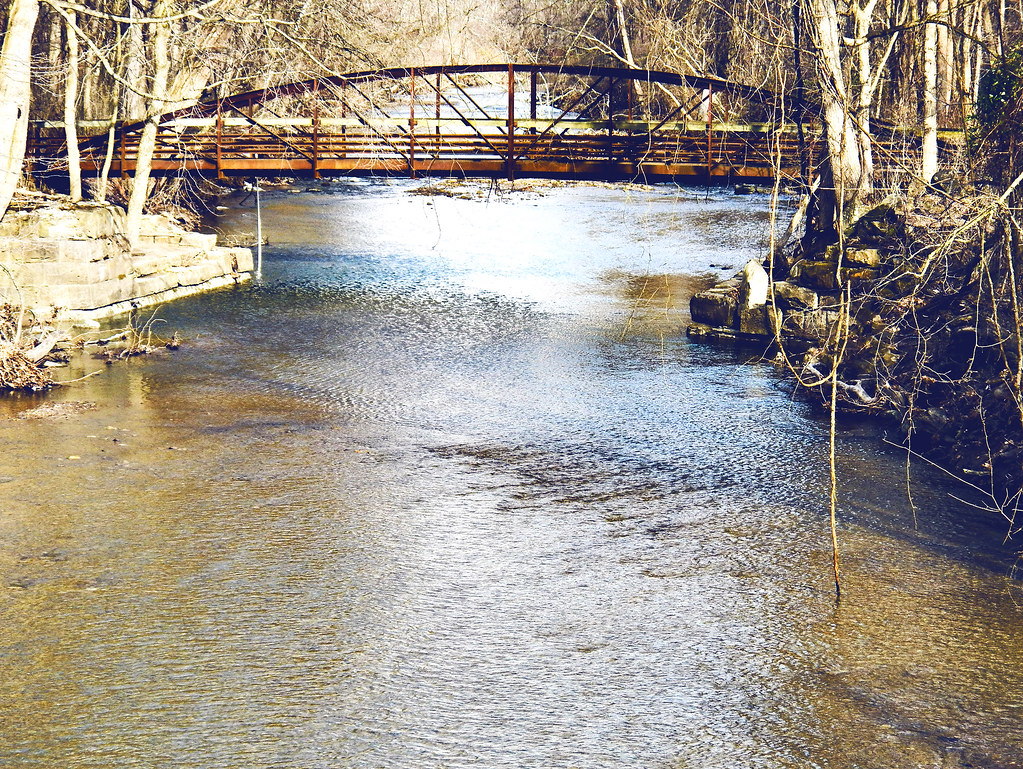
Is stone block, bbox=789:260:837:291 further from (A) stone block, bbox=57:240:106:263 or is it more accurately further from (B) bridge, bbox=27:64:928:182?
(A) stone block, bbox=57:240:106:263

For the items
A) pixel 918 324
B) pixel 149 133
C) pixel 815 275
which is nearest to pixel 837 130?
pixel 815 275

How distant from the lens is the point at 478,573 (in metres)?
8.66

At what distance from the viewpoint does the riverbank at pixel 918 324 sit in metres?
10.5

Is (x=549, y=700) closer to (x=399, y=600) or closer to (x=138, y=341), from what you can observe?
(x=399, y=600)

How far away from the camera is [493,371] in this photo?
49.6ft

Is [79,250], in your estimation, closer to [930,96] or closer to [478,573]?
[478,573]

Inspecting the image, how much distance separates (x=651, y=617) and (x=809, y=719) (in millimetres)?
1569

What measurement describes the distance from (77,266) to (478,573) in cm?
1136

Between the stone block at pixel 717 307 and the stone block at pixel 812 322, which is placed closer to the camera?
the stone block at pixel 812 322

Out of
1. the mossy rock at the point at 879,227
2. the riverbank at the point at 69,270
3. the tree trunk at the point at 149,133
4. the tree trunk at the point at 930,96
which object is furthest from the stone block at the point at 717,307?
the tree trunk at the point at 149,133

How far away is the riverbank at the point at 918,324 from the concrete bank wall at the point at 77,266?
9.29 meters

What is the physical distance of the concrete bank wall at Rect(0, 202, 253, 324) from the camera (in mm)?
16891

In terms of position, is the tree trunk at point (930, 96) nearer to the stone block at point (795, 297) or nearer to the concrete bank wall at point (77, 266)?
the stone block at point (795, 297)

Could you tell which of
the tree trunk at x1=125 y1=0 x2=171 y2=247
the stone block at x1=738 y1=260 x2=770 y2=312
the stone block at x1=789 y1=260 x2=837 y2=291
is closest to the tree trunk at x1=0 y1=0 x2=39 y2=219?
the tree trunk at x1=125 y1=0 x2=171 y2=247
